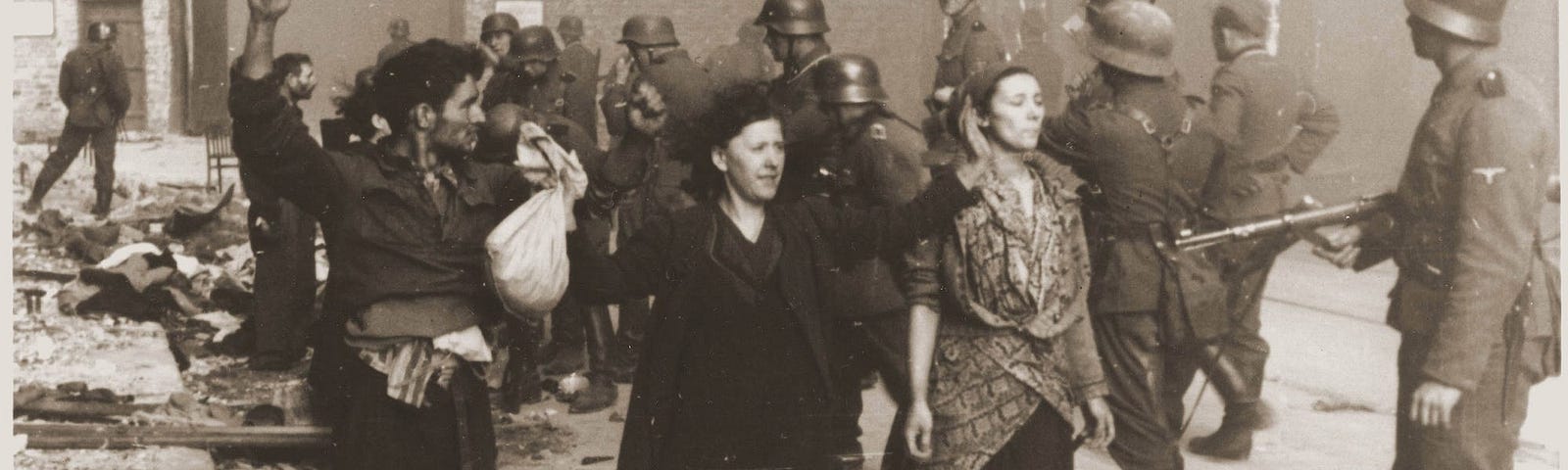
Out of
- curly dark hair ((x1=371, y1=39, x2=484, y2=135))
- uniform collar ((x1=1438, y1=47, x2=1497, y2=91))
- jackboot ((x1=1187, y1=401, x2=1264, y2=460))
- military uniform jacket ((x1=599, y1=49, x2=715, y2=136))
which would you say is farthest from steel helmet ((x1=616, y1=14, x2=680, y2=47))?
uniform collar ((x1=1438, y1=47, x2=1497, y2=91))

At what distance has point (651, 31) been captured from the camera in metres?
7.37

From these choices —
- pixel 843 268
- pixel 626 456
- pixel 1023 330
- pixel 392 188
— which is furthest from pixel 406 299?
pixel 1023 330

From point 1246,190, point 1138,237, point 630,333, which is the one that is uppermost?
point 1246,190

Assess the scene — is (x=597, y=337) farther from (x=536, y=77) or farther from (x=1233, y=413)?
(x=1233, y=413)

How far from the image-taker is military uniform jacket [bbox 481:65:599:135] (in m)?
7.61

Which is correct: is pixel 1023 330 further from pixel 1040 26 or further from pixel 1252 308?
pixel 1040 26

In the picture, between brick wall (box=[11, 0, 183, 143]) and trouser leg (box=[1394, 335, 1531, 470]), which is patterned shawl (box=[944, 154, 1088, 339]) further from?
brick wall (box=[11, 0, 183, 143])

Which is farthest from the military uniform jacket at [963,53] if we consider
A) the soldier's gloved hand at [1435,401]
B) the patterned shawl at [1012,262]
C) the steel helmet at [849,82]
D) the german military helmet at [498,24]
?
the patterned shawl at [1012,262]

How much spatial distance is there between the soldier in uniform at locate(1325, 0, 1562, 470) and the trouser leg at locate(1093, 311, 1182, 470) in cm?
73

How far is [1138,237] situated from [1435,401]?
1.09 m

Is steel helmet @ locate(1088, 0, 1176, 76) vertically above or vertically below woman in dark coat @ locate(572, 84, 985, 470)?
above

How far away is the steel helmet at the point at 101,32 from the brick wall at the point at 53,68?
6 cm

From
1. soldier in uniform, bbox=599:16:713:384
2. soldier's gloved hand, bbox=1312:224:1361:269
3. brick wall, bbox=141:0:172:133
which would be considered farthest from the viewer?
brick wall, bbox=141:0:172:133

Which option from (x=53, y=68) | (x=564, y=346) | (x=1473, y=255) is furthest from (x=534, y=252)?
(x=564, y=346)
